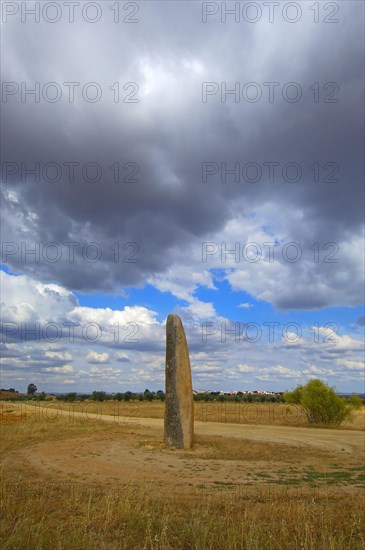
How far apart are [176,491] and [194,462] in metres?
4.90

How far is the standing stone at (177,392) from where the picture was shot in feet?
57.9

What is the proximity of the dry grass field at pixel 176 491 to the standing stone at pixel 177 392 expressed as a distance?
0.74m

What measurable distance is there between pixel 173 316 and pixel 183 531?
12.7m

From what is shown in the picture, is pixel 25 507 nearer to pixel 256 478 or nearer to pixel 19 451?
pixel 256 478

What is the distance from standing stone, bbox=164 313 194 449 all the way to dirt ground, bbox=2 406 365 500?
545 millimetres

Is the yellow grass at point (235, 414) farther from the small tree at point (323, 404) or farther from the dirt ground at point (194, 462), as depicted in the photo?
the dirt ground at point (194, 462)

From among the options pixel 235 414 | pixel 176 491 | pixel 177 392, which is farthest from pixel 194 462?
pixel 235 414

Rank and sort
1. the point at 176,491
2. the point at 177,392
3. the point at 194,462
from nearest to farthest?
the point at 176,491
the point at 194,462
the point at 177,392

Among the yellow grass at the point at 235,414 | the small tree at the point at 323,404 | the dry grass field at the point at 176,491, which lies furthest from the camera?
the yellow grass at the point at 235,414

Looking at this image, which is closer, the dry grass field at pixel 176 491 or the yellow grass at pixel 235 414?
the dry grass field at pixel 176 491

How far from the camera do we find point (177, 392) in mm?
17734

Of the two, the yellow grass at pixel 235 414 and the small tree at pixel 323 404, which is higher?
the small tree at pixel 323 404

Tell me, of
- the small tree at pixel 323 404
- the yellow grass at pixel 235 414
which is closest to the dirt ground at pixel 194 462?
the small tree at pixel 323 404

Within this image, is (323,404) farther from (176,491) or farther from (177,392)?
(176,491)
